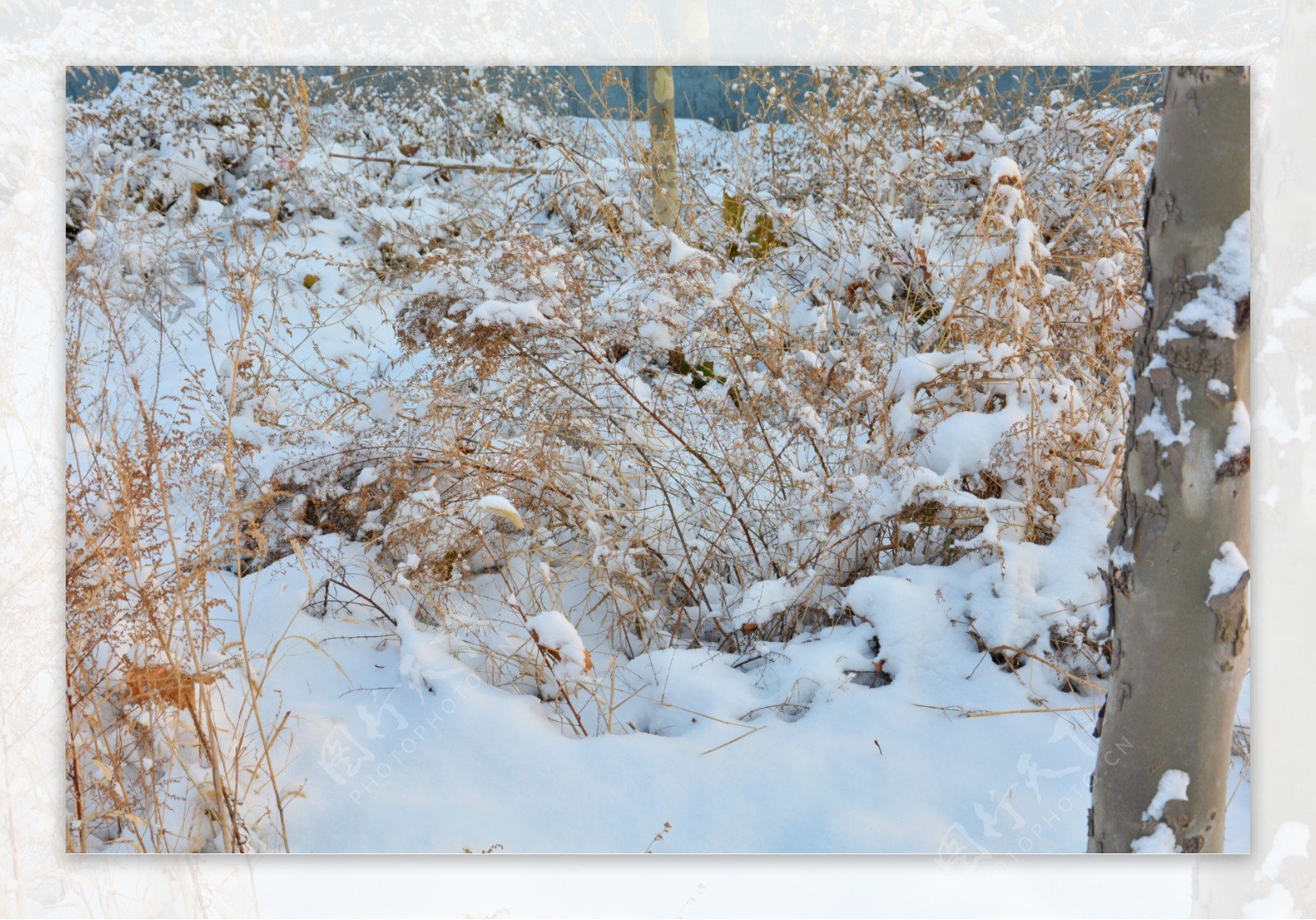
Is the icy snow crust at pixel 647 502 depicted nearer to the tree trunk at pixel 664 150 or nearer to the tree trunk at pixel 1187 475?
the tree trunk at pixel 664 150

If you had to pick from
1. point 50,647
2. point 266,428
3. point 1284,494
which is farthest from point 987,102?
point 50,647

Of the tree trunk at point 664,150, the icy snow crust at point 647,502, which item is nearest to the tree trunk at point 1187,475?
the icy snow crust at point 647,502

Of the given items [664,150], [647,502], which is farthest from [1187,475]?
[664,150]

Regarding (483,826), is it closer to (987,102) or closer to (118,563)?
(118,563)

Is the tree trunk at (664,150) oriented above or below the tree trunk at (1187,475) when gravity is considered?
above

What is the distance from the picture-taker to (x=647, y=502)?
1596 mm

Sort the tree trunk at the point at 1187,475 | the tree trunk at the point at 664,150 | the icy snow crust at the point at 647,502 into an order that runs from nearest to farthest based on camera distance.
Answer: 1. the tree trunk at the point at 1187,475
2. the icy snow crust at the point at 647,502
3. the tree trunk at the point at 664,150

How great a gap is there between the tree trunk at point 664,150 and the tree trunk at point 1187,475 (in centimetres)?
84

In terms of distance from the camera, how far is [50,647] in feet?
4.58

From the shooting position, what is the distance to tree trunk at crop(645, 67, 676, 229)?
5.26ft

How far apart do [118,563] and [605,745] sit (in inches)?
33.7

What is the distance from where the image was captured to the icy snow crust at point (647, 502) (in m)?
1.33

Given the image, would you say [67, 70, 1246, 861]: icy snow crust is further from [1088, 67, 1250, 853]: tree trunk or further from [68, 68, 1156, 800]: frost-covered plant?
[1088, 67, 1250, 853]: tree trunk

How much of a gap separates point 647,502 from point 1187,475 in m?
0.87
